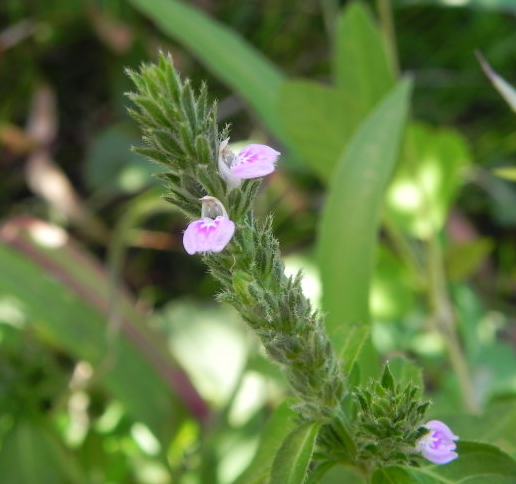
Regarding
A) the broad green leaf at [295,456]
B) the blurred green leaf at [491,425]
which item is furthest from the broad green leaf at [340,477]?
the broad green leaf at [295,456]

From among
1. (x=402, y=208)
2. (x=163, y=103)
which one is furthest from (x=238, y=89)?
(x=163, y=103)

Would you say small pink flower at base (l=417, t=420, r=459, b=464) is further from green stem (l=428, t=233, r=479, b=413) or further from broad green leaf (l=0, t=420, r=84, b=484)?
broad green leaf (l=0, t=420, r=84, b=484)

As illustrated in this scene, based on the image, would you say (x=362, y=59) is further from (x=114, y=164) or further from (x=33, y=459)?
(x=33, y=459)

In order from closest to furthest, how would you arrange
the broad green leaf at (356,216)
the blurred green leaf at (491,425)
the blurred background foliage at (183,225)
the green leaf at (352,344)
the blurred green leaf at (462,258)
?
the green leaf at (352,344)
the blurred green leaf at (491,425)
the broad green leaf at (356,216)
the blurred background foliage at (183,225)
the blurred green leaf at (462,258)

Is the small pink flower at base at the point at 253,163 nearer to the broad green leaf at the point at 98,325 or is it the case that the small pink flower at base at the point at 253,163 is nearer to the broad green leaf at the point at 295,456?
the broad green leaf at the point at 295,456

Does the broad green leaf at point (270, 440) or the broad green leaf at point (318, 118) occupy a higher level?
the broad green leaf at point (318, 118)

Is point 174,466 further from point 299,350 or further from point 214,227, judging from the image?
point 214,227

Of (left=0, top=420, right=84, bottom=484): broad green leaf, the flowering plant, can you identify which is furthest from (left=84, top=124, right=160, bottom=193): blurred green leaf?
the flowering plant

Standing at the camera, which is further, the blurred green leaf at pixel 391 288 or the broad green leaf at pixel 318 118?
the blurred green leaf at pixel 391 288

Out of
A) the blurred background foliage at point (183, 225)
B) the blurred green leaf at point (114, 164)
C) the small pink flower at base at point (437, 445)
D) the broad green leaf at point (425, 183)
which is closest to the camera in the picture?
the small pink flower at base at point (437, 445)
